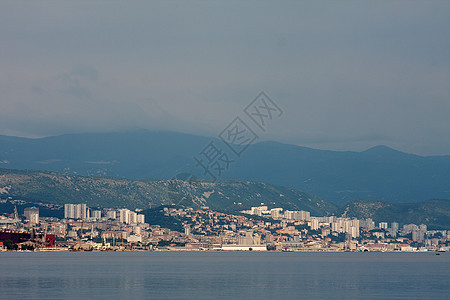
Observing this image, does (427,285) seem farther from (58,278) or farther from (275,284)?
(58,278)

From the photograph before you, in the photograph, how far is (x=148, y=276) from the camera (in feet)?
395

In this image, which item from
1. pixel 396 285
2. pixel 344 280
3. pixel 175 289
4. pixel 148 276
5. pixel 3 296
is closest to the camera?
pixel 3 296

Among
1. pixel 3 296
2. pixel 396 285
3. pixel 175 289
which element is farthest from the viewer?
pixel 396 285

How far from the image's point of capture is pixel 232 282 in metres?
107

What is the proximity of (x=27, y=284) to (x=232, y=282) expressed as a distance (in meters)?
27.9

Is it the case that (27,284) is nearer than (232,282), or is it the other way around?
(27,284)

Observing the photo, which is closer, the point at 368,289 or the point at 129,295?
the point at 129,295

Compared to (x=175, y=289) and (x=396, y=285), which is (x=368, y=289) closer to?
→ (x=396, y=285)

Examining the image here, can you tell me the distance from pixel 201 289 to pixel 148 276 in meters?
26.9

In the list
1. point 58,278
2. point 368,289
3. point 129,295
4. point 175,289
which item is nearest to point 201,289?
point 175,289

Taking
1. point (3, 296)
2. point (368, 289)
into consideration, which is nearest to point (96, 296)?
point (3, 296)

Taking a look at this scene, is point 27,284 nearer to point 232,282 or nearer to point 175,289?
point 175,289

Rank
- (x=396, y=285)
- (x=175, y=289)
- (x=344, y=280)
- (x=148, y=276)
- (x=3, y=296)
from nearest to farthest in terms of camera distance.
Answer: (x=3, y=296) < (x=175, y=289) < (x=396, y=285) < (x=344, y=280) < (x=148, y=276)

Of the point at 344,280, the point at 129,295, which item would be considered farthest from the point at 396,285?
the point at 129,295
